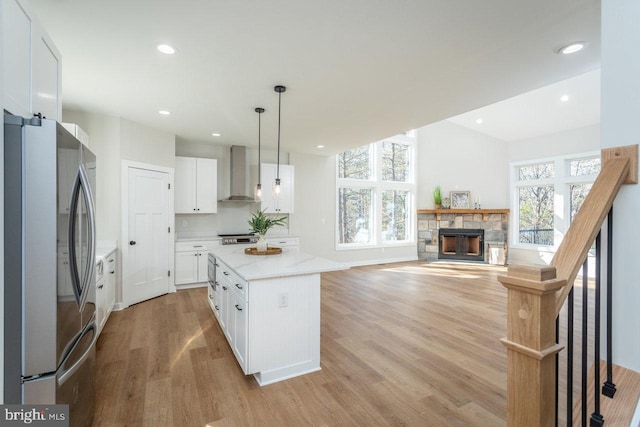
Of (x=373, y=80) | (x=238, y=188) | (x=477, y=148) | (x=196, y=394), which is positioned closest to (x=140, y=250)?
(x=238, y=188)

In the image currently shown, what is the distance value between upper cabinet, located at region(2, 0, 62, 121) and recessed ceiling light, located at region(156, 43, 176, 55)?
28.9 inches

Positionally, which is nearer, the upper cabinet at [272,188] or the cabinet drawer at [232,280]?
the cabinet drawer at [232,280]

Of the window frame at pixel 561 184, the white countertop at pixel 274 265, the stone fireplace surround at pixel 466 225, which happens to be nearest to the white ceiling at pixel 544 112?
the window frame at pixel 561 184

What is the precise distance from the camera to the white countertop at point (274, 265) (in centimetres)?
232

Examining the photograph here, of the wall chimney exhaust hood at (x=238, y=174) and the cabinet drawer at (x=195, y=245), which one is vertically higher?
the wall chimney exhaust hood at (x=238, y=174)

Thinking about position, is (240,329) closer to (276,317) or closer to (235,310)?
(235,310)

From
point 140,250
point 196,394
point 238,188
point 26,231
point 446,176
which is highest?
point 446,176

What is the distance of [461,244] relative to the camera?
26.7 feet

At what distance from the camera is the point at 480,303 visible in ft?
14.4

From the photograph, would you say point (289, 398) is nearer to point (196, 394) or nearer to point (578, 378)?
point (196, 394)

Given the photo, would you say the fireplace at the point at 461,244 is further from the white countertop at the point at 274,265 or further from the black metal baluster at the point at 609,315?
the black metal baluster at the point at 609,315

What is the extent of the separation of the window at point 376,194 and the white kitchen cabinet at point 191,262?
323 centimetres

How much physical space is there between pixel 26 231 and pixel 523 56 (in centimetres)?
354

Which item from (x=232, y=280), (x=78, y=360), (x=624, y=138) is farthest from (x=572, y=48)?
(x=78, y=360)
